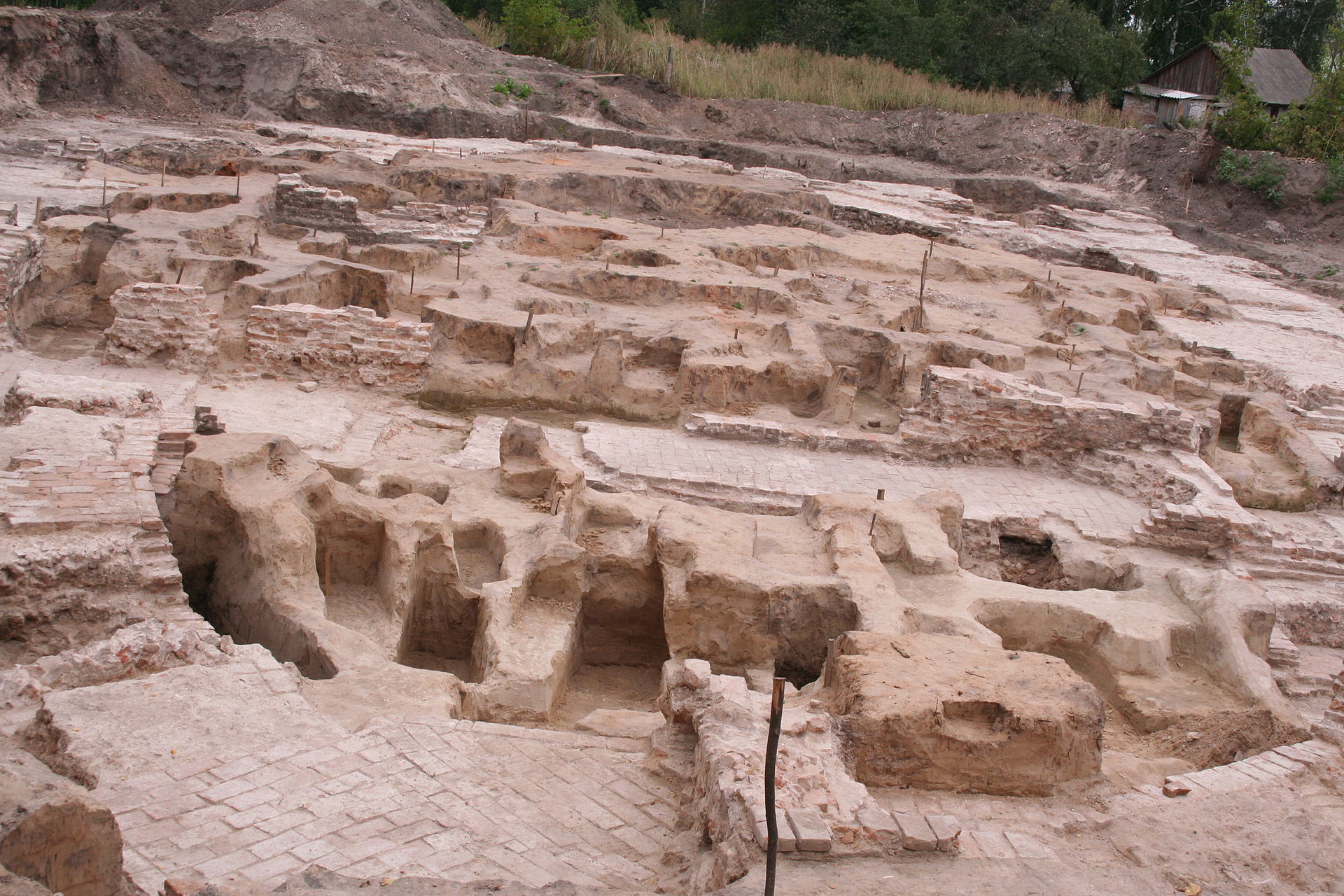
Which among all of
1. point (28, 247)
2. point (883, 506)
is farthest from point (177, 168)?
point (883, 506)

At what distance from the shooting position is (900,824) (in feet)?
14.9

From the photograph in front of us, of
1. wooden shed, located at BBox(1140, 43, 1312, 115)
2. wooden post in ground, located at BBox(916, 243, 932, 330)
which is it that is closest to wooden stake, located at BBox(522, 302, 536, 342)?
wooden post in ground, located at BBox(916, 243, 932, 330)

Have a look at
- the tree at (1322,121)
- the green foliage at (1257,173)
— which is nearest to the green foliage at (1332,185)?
the green foliage at (1257,173)

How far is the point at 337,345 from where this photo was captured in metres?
10.9

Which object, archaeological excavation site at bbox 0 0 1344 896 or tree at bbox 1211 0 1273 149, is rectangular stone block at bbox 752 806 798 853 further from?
tree at bbox 1211 0 1273 149

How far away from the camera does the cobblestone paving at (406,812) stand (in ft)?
13.6

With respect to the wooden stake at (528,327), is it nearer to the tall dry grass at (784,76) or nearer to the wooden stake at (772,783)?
the wooden stake at (772,783)

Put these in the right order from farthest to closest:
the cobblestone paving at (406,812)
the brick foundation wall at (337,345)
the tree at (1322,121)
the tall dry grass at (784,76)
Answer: the tall dry grass at (784,76), the tree at (1322,121), the brick foundation wall at (337,345), the cobblestone paving at (406,812)

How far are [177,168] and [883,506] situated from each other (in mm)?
13454

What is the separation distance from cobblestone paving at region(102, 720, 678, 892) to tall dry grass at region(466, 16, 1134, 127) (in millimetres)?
26752

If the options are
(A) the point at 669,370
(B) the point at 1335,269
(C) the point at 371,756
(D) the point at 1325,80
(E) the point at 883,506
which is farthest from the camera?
(D) the point at 1325,80

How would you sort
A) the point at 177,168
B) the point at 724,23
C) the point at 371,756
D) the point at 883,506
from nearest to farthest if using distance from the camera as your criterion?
1. the point at 371,756
2. the point at 883,506
3. the point at 177,168
4. the point at 724,23

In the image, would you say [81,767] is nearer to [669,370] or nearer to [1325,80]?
[669,370]

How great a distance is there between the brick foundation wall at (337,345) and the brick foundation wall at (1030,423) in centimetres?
491
